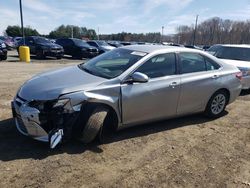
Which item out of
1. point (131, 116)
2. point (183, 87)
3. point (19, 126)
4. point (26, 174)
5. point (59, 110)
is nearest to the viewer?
point (26, 174)

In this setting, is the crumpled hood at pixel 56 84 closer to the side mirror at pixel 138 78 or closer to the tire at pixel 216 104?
the side mirror at pixel 138 78

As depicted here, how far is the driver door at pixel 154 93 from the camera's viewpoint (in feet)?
15.0

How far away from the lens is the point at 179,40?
99.5 metres

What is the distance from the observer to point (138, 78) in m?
4.48

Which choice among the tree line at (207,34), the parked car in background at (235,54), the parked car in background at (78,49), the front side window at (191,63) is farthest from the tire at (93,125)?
the tree line at (207,34)

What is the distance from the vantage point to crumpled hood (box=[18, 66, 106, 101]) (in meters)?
4.02

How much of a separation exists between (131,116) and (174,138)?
916mm

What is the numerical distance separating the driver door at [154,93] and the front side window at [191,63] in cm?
22

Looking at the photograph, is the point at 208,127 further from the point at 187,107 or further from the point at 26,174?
the point at 26,174

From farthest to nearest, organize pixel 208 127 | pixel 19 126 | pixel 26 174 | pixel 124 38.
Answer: pixel 124 38, pixel 208 127, pixel 19 126, pixel 26 174

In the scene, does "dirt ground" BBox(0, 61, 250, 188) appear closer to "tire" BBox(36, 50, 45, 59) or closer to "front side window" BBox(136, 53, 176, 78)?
"front side window" BBox(136, 53, 176, 78)

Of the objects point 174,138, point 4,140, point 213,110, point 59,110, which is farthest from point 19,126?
point 213,110

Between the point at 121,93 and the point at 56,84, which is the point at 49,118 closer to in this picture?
the point at 56,84

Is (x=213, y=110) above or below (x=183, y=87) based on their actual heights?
below
